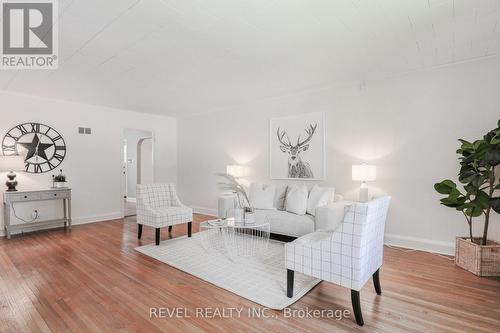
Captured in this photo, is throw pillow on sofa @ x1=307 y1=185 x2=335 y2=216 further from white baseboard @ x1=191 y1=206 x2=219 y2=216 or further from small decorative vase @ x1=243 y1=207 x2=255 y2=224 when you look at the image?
white baseboard @ x1=191 y1=206 x2=219 y2=216

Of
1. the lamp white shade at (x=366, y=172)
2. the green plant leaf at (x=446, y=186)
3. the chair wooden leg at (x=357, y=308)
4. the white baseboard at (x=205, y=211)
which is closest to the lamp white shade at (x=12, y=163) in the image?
the white baseboard at (x=205, y=211)

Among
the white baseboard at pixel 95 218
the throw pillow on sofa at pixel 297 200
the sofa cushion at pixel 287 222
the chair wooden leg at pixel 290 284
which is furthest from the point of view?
the white baseboard at pixel 95 218

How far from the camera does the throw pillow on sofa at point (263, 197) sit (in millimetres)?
4309

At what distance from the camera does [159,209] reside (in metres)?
4.17

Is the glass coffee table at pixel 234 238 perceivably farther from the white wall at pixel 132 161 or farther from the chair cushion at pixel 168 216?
the white wall at pixel 132 161

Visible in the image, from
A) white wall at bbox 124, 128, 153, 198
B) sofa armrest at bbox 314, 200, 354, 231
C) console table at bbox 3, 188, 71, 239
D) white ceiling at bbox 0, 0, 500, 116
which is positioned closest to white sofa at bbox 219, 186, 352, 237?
sofa armrest at bbox 314, 200, 354, 231

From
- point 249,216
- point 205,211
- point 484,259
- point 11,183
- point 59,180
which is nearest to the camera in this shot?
point 484,259

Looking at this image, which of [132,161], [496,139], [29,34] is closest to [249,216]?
[496,139]

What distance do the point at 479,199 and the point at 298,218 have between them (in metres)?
2.06

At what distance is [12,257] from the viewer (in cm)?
338

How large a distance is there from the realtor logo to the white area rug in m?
2.65

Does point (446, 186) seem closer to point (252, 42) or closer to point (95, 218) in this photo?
point (252, 42)

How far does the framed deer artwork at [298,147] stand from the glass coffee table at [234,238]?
1320mm

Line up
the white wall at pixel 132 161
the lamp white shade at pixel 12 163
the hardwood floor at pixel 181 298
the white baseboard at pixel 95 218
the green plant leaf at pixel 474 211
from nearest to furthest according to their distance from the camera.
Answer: the hardwood floor at pixel 181 298 < the green plant leaf at pixel 474 211 < the lamp white shade at pixel 12 163 < the white baseboard at pixel 95 218 < the white wall at pixel 132 161
